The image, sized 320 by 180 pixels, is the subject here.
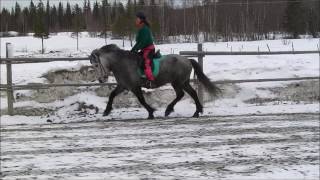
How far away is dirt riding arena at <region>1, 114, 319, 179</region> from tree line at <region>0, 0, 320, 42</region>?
2261 cm

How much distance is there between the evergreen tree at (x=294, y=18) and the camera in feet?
113

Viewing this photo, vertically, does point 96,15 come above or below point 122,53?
above

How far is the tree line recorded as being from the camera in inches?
1444

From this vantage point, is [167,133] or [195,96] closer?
[167,133]

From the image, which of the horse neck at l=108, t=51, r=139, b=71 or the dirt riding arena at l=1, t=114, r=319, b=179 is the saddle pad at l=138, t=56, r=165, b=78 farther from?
the dirt riding arena at l=1, t=114, r=319, b=179

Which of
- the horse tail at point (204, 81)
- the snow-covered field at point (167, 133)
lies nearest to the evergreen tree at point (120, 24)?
the snow-covered field at point (167, 133)

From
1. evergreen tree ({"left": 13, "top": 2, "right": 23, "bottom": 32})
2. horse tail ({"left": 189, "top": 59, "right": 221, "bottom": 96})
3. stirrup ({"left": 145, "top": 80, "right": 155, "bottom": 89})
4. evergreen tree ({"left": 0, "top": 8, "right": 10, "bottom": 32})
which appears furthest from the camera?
evergreen tree ({"left": 0, "top": 8, "right": 10, "bottom": 32})

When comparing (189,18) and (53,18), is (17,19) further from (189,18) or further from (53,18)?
(189,18)

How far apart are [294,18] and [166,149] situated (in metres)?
31.1

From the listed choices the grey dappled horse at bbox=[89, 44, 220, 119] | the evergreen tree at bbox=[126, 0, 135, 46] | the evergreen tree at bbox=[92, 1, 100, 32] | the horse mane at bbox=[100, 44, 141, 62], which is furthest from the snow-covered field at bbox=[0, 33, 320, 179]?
the evergreen tree at bbox=[126, 0, 135, 46]

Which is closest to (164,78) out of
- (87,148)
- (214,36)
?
(87,148)

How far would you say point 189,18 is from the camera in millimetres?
50938

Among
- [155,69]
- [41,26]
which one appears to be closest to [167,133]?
[155,69]

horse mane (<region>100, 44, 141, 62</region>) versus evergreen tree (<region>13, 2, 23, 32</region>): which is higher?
evergreen tree (<region>13, 2, 23, 32</region>)
